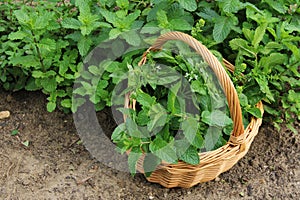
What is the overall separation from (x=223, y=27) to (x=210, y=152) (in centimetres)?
67

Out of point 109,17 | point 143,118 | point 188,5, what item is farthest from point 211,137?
point 109,17

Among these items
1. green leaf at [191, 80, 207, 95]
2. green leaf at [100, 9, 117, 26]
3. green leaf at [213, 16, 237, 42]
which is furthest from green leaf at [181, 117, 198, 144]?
green leaf at [100, 9, 117, 26]

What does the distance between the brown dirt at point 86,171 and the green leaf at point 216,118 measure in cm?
47

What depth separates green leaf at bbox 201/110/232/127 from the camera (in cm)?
190

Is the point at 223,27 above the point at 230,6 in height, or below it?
below

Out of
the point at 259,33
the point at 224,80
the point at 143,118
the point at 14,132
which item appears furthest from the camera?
the point at 14,132

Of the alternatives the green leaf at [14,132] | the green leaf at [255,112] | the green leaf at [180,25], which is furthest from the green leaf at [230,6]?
the green leaf at [14,132]

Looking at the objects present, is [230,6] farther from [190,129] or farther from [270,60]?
[190,129]

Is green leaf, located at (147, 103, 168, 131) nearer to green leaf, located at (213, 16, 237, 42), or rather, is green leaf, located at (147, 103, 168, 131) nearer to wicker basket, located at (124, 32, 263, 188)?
wicker basket, located at (124, 32, 263, 188)

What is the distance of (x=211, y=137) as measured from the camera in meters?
1.96

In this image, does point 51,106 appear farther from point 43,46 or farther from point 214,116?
point 214,116

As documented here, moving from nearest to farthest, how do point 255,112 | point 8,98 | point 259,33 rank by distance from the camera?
point 255,112 < point 259,33 < point 8,98

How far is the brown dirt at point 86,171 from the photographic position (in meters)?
2.21

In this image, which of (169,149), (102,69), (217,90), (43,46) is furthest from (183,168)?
(43,46)
